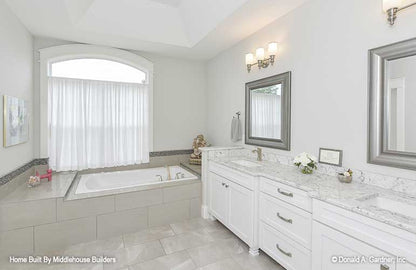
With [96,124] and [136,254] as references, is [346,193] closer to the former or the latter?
[136,254]

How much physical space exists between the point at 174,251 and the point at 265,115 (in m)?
1.94

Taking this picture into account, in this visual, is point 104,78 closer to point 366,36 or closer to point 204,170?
point 204,170

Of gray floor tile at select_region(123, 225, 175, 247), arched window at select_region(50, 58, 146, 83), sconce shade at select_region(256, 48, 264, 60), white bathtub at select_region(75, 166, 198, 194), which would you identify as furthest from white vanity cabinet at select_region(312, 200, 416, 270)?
arched window at select_region(50, 58, 146, 83)

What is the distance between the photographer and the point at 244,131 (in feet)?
10.4

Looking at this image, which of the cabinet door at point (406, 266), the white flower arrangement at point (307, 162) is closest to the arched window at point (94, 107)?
the white flower arrangement at point (307, 162)

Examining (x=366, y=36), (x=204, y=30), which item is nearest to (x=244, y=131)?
(x=204, y=30)

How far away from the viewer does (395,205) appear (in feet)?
4.55

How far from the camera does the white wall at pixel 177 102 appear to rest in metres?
3.82

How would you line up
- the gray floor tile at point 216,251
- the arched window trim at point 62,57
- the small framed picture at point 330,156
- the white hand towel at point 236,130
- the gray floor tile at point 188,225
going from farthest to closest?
1. the white hand towel at point 236,130
2. the arched window trim at point 62,57
3. the gray floor tile at point 188,225
4. the gray floor tile at point 216,251
5. the small framed picture at point 330,156

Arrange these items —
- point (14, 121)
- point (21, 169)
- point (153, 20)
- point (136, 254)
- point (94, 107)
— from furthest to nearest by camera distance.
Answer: point (94, 107), point (153, 20), point (21, 169), point (14, 121), point (136, 254)

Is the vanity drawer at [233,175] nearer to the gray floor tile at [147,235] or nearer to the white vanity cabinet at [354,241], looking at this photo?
the white vanity cabinet at [354,241]

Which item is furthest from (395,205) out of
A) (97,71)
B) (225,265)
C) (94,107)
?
(97,71)

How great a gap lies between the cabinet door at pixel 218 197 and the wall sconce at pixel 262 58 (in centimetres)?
154

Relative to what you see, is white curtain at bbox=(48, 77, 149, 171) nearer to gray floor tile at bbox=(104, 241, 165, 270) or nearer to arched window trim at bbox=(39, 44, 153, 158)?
arched window trim at bbox=(39, 44, 153, 158)
